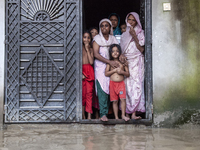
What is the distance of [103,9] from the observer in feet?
28.0

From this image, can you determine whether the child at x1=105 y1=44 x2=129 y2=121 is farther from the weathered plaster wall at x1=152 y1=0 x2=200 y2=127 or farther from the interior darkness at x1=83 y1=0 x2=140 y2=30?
the interior darkness at x1=83 y1=0 x2=140 y2=30

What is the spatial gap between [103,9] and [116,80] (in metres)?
3.60

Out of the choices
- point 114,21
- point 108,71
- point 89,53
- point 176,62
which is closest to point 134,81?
point 108,71

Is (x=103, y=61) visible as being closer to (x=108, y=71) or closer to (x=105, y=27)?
(x=108, y=71)

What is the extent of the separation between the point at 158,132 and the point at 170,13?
2217mm

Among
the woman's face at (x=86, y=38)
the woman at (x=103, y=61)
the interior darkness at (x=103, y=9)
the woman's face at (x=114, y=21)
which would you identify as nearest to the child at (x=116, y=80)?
the woman at (x=103, y=61)

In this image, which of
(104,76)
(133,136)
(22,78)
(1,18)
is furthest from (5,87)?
(133,136)

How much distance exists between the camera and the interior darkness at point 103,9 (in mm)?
8391

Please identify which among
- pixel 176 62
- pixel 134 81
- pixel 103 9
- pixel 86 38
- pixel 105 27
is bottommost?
pixel 134 81

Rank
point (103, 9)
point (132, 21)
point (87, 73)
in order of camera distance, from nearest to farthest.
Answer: point (87, 73) < point (132, 21) < point (103, 9)

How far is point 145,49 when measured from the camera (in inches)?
216

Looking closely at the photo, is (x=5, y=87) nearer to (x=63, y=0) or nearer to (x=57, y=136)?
(x=57, y=136)

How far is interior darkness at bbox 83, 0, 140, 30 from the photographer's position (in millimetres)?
8391

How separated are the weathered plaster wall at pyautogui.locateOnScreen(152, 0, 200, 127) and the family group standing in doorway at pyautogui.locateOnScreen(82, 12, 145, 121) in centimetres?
42
